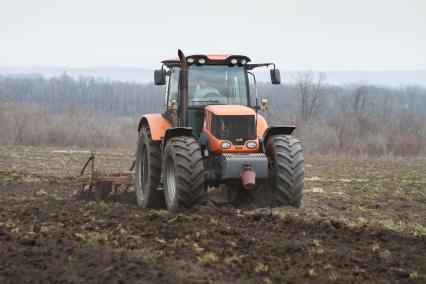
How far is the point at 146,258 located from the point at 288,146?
4.62 meters

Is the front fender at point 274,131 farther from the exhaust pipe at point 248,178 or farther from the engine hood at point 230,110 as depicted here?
the exhaust pipe at point 248,178

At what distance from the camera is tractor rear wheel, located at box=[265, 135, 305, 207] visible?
11.5m

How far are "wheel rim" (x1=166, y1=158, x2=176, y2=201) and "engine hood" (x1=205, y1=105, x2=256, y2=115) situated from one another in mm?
1087

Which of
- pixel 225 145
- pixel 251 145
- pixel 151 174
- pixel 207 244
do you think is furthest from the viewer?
pixel 151 174

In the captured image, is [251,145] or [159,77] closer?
[251,145]

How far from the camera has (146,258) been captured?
7.59 meters

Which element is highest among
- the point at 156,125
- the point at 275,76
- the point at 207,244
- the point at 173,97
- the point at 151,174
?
the point at 275,76

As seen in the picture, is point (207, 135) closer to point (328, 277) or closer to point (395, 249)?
point (395, 249)

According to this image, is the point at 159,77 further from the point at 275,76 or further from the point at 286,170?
the point at 286,170

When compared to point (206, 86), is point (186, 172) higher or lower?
lower

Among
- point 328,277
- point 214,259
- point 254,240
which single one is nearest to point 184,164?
point 254,240

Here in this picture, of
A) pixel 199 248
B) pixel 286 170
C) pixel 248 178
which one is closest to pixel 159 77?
pixel 248 178

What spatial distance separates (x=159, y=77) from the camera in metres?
12.9

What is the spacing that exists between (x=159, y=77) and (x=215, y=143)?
195cm
